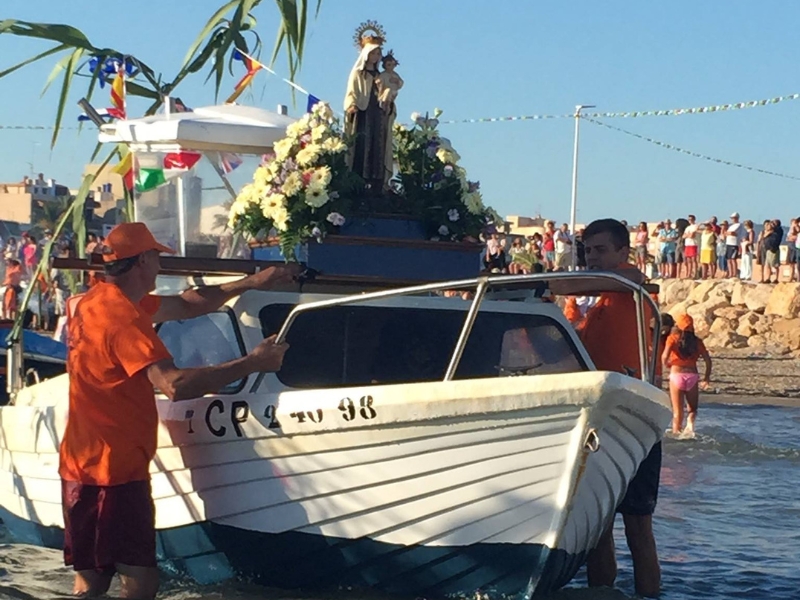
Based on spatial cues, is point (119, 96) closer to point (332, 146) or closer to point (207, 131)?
point (207, 131)

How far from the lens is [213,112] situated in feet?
30.6

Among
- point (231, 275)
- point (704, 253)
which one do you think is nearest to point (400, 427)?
point (231, 275)

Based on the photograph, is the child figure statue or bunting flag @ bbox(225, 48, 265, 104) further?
bunting flag @ bbox(225, 48, 265, 104)

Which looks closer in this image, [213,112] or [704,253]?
[213,112]

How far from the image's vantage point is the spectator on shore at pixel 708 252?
29438 millimetres

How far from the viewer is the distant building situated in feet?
231

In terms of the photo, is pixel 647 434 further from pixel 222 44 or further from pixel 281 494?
pixel 222 44

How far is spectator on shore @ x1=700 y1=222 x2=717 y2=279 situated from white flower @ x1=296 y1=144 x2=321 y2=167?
899 inches

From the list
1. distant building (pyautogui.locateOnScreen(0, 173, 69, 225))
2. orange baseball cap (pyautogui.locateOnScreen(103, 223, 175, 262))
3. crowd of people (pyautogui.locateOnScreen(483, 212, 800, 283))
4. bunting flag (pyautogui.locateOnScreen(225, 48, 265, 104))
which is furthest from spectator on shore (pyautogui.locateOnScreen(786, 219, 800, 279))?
distant building (pyautogui.locateOnScreen(0, 173, 69, 225))

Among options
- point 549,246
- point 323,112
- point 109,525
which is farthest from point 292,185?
point 549,246

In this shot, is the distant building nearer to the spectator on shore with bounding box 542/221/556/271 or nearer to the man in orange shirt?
the spectator on shore with bounding box 542/221/556/271

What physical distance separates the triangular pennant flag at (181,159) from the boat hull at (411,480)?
2.54 metres

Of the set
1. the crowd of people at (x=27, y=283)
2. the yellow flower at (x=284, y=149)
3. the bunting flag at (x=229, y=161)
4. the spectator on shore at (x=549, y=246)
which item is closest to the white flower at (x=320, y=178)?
the yellow flower at (x=284, y=149)

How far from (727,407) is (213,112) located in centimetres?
1318
